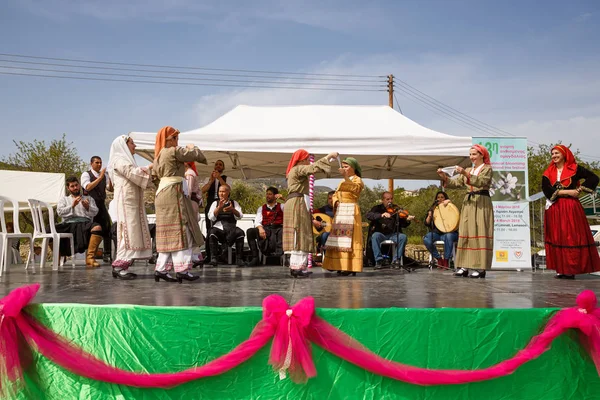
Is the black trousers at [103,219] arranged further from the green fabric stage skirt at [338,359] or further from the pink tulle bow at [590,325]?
the pink tulle bow at [590,325]

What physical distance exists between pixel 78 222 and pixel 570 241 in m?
6.28

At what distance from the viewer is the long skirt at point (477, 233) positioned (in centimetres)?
561

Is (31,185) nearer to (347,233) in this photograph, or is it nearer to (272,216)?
(272,216)

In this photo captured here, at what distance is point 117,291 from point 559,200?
15.9ft

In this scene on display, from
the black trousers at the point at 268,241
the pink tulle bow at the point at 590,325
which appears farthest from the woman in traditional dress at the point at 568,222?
the black trousers at the point at 268,241

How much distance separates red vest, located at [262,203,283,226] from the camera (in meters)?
8.09

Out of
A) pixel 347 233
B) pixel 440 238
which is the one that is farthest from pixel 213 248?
pixel 440 238

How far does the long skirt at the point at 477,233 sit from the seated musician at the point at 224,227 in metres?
3.35

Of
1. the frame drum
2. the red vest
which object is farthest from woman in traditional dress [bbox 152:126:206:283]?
the frame drum

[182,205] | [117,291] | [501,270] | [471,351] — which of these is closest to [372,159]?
[501,270]

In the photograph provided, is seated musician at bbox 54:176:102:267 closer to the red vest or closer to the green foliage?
the red vest

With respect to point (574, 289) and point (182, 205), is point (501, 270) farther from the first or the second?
point (182, 205)

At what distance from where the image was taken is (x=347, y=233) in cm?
610

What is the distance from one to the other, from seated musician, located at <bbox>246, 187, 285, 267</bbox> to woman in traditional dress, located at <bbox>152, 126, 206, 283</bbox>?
281cm
